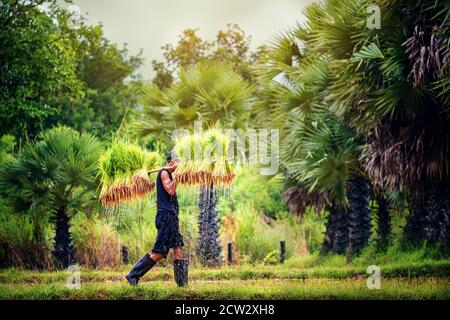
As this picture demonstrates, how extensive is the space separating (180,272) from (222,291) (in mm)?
712

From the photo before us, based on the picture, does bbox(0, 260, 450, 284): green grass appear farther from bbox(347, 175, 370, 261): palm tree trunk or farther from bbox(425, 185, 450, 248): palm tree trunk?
bbox(347, 175, 370, 261): palm tree trunk

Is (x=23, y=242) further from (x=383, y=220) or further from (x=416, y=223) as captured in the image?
(x=416, y=223)

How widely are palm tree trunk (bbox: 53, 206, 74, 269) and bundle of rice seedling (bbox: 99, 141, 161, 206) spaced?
5.92 meters

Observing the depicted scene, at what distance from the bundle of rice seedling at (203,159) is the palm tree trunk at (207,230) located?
0.51m

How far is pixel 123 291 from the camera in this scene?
475 inches

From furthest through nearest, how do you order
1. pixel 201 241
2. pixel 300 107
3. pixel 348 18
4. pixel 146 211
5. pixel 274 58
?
pixel 274 58
pixel 300 107
pixel 348 18
pixel 201 241
pixel 146 211

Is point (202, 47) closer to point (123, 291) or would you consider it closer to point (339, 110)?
point (339, 110)

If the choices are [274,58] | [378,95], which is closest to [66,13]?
[274,58]

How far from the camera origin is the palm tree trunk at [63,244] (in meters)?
18.6

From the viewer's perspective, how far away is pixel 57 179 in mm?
18938

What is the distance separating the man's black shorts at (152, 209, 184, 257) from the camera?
39.5 feet

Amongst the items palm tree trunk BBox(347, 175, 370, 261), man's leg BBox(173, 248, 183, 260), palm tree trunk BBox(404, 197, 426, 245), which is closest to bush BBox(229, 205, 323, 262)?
palm tree trunk BBox(347, 175, 370, 261)

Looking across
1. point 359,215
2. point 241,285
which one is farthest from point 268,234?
point 241,285
